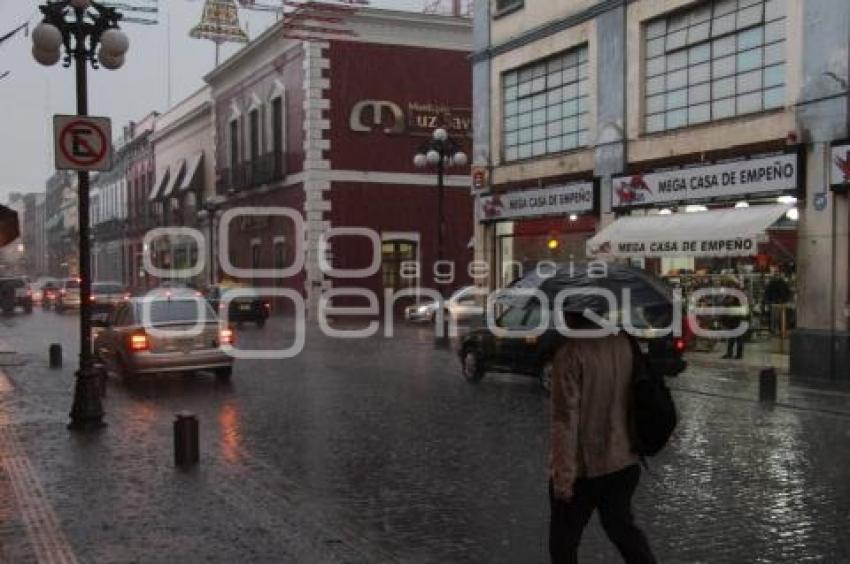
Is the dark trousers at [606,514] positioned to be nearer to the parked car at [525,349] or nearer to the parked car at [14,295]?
the parked car at [525,349]

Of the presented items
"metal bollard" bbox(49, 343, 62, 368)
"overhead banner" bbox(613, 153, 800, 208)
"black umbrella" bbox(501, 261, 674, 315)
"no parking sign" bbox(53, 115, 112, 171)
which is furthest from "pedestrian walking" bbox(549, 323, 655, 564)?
"metal bollard" bbox(49, 343, 62, 368)

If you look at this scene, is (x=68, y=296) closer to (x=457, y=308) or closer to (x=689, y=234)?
(x=457, y=308)

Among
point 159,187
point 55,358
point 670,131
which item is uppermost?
point 159,187

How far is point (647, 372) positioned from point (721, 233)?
13.3m

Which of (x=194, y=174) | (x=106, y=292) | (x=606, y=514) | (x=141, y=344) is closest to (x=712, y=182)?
(x=141, y=344)

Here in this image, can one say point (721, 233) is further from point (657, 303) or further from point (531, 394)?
point (531, 394)

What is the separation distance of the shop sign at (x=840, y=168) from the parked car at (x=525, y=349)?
143 inches

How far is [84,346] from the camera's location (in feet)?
38.0

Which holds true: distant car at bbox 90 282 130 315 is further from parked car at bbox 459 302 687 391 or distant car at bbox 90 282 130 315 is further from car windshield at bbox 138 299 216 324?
parked car at bbox 459 302 687 391

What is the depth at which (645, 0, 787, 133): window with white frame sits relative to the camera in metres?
17.4

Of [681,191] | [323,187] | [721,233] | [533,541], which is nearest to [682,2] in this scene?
[681,191]

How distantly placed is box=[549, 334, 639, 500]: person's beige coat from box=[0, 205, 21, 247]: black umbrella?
389 inches

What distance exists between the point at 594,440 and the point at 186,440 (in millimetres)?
5467

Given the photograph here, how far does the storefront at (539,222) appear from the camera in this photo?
21.9 meters
